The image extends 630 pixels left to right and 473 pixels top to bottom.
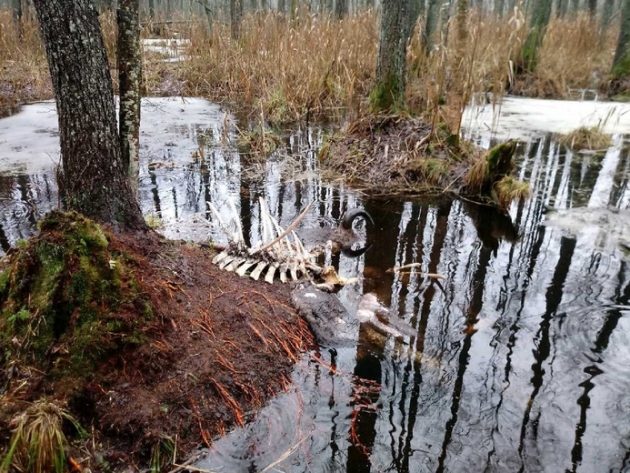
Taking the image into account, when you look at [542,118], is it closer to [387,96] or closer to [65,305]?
[387,96]

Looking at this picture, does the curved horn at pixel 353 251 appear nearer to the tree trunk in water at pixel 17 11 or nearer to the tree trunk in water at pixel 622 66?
the tree trunk in water at pixel 622 66

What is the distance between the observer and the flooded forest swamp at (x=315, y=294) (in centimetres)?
189

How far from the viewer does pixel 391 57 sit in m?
5.35

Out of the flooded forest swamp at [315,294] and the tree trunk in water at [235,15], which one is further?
the tree trunk in water at [235,15]

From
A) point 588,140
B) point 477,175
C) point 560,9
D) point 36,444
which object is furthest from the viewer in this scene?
point 560,9

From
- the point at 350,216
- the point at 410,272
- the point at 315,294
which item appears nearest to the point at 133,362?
the point at 315,294

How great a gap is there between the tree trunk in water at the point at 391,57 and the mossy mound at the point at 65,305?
4235mm

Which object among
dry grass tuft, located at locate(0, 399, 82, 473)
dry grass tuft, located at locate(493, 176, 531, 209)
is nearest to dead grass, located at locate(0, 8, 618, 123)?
dry grass tuft, located at locate(493, 176, 531, 209)

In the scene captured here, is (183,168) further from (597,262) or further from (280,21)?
(597,262)

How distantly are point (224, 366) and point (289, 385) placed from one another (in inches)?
13.2

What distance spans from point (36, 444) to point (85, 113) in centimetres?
151

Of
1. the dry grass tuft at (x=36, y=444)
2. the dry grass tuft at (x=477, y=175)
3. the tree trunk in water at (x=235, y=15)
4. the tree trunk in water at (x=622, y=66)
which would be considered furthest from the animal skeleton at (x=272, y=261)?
the tree trunk in water at (x=622, y=66)

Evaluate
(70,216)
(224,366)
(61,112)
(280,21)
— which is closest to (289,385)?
(224,366)

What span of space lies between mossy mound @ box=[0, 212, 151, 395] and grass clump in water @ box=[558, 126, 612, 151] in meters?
6.08
